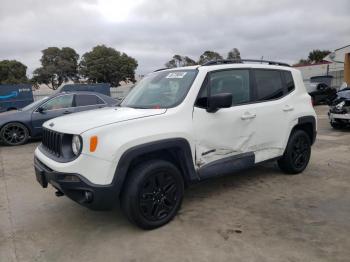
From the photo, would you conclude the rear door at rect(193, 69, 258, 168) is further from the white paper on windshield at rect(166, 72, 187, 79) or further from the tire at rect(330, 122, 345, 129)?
the tire at rect(330, 122, 345, 129)

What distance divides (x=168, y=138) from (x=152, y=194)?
629mm

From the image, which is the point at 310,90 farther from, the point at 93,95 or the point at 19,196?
the point at 19,196

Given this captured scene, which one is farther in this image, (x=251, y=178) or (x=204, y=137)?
(x=251, y=178)

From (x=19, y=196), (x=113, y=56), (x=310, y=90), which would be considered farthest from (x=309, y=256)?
(x=113, y=56)

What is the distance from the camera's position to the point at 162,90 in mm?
4445

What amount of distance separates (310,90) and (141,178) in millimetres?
17760

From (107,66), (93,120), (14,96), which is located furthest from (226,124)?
(107,66)

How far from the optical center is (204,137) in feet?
13.4

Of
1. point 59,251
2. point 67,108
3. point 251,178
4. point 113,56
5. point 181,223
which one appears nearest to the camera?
point 59,251

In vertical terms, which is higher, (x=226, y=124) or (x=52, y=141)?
(x=226, y=124)

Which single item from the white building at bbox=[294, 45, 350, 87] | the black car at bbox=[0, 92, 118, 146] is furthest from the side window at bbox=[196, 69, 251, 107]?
the white building at bbox=[294, 45, 350, 87]

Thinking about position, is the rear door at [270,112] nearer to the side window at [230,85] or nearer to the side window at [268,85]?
the side window at [268,85]

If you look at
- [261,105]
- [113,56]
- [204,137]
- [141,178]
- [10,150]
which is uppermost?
[113,56]

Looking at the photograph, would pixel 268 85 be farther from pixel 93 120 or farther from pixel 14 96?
pixel 14 96
